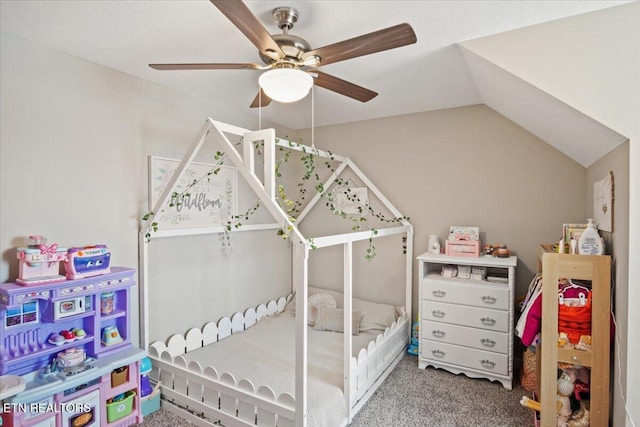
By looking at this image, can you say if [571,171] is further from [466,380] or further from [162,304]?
[162,304]

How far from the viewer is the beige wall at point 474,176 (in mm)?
2771

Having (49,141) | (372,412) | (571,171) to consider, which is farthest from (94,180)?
(571,171)

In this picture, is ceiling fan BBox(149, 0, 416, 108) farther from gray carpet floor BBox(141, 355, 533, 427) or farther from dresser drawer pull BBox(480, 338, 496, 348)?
dresser drawer pull BBox(480, 338, 496, 348)

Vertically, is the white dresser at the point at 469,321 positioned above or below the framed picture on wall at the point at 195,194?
below

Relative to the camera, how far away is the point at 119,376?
81.3 inches

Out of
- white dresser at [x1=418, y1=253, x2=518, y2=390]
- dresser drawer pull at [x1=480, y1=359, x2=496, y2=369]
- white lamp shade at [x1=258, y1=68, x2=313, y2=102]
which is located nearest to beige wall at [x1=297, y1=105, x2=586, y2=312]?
white dresser at [x1=418, y1=253, x2=518, y2=390]

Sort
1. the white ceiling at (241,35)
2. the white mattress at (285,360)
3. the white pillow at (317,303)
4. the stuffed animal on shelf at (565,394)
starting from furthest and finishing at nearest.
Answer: the white pillow at (317,303), the white mattress at (285,360), the stuffed animal on shelf at (565,394), the white ceiling at (241,35)

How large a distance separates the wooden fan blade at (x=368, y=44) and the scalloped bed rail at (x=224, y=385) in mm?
1782

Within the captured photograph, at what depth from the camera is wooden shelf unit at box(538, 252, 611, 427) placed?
1776mm

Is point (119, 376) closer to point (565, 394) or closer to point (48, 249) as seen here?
point (48, 249)

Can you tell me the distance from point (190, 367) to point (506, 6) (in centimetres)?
279

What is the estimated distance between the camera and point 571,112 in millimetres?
1722

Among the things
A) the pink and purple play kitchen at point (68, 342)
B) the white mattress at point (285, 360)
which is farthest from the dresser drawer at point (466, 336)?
the pink and purple play kitchen at point (68, 342)

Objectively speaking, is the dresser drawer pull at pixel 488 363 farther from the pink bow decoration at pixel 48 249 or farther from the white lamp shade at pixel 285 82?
the pink bow decoration at pixel 48 249
